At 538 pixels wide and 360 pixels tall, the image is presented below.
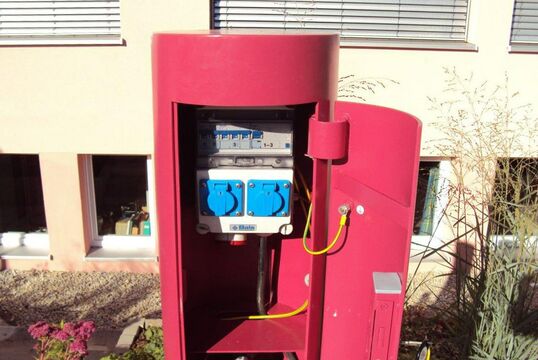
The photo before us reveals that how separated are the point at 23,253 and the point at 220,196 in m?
4.57

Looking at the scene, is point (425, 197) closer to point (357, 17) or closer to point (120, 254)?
point (357, 17)

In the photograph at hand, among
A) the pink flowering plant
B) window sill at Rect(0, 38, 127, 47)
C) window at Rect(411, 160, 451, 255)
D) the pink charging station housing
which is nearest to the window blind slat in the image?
window at Rect(411, 160, 451, 255)

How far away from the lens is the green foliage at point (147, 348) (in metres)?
3.76

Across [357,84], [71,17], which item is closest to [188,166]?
[357,84]

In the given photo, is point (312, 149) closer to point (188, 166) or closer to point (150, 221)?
point (188, 166)

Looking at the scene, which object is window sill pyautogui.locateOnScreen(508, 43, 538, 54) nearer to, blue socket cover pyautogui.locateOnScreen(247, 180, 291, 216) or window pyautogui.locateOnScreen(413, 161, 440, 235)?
window pyautogui.locateOnScreen(413, 161, 440, 235)

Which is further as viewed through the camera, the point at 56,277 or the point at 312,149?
the point at 56,277

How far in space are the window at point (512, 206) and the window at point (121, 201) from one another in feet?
12.4

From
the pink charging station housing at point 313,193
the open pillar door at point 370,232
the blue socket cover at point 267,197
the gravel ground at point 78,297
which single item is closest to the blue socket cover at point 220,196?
the blue socket cover at point 267,197

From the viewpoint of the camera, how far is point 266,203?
105 inches

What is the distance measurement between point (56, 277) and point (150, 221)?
118 cm

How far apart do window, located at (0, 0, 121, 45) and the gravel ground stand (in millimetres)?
2533

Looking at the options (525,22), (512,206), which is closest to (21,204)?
(512,206)

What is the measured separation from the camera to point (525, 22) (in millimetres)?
5754
